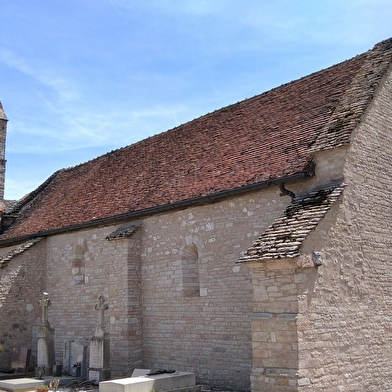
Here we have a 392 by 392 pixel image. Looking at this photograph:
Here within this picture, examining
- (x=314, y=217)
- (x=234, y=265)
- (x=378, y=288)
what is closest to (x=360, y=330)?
(x=378, y=288)

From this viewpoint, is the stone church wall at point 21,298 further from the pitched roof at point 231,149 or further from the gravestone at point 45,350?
the gravestone at point 45,350

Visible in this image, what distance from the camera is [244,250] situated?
36.2ft

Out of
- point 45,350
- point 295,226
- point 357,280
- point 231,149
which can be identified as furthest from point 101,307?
point 357,280

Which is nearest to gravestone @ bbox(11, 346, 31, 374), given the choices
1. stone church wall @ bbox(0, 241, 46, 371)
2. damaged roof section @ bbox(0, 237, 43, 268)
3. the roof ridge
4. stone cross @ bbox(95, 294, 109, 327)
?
stone church wall @ bbox(0, 241, 46, 371)

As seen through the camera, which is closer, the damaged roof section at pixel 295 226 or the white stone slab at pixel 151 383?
the damaged roof section at pixel 295 226

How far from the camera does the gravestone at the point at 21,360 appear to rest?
Result: 1490 cm

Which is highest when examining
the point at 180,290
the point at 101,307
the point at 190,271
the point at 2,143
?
the point at 2,143

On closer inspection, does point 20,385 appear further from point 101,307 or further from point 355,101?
point 355,101

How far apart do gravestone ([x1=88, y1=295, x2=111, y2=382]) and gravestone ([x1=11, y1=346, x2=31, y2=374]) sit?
129 inches

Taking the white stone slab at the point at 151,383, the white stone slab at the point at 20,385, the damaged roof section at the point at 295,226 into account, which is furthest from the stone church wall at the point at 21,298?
the damaged roof section at the point at 295,226

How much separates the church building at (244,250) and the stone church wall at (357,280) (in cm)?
3

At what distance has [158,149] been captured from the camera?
16.5 m

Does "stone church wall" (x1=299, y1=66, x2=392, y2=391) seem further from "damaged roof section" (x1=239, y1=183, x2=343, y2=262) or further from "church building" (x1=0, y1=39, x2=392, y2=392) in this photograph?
"damaged roof section" (x1=239, y1=183, x2=343, y2=262)

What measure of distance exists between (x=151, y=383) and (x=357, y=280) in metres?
4.34
